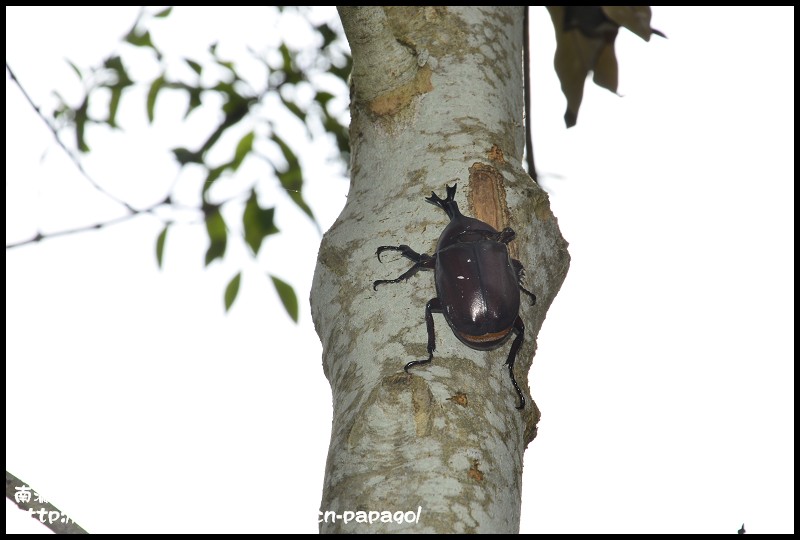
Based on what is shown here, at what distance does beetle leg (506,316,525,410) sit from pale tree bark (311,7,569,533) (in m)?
0.02

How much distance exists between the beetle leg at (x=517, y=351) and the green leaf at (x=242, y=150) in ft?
6.62

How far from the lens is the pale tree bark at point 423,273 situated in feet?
4.13

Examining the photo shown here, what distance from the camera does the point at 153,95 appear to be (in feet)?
11.3

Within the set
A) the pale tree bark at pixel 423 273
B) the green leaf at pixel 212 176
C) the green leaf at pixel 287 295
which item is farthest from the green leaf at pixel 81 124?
the pale tree bark at pixel 423 273

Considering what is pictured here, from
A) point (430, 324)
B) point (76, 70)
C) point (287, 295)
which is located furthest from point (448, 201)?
point (76, 70)

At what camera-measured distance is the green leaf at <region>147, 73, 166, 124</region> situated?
11.2ft

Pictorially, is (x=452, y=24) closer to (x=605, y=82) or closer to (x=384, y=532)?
(x=605, y=82)

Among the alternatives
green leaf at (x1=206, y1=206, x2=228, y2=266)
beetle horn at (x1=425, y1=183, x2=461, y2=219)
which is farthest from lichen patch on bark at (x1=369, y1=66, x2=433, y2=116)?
green leaf at (x1=206, y1=206, x2=228, y2=266)

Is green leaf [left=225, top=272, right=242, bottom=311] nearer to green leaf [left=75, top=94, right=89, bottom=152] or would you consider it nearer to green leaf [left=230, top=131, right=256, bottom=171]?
green leaf [left=230, top=131, right=256, bottom=171]

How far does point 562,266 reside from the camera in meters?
1.73

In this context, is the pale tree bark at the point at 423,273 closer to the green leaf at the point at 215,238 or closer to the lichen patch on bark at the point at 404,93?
the lichen patch on bark at the point at 404,93

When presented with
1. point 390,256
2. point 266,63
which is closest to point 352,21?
point 390,256

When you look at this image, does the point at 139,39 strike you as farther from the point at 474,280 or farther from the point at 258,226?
the point at 474,280

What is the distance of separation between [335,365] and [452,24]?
887 millimetres
